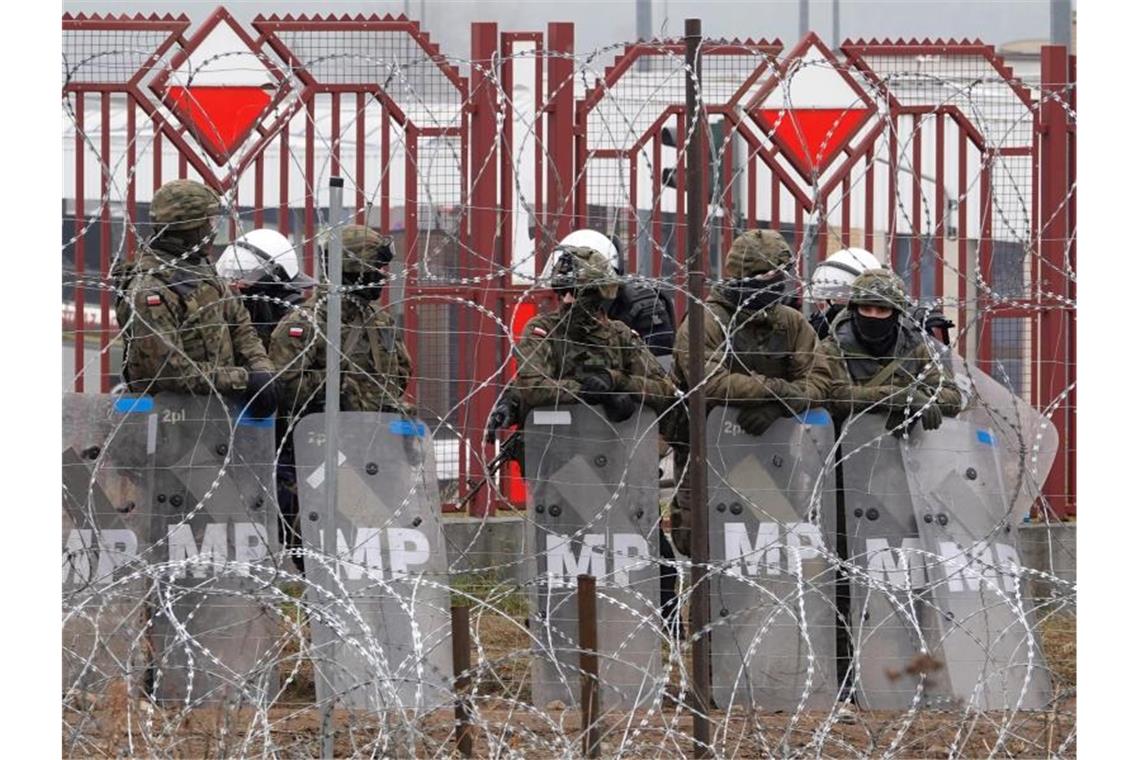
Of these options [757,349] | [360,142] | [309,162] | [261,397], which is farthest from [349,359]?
[309,162]

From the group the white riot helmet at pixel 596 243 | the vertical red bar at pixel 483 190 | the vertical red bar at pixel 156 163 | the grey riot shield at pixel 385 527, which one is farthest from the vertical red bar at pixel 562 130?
the grey riot shield at pixel 385 527

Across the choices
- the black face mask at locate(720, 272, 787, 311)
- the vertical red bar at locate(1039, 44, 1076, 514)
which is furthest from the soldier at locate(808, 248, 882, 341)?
the vertical red bar at locate(1039, 44, 1076, 514)

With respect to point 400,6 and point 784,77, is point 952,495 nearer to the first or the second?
point 784,77

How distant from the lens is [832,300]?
7.81 metres

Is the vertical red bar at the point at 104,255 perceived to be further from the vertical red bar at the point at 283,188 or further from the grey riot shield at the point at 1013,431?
the grey riot shield at the point at 1013,431

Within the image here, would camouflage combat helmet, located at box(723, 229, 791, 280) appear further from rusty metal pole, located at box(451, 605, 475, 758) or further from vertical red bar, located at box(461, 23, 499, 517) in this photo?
rusty metal pole, located at box(451, 605, 475, 758)

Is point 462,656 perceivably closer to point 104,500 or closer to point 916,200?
point 104,500

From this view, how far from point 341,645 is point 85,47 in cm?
403

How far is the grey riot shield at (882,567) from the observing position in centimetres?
719

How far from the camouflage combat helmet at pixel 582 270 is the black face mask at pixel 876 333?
35.2 inches

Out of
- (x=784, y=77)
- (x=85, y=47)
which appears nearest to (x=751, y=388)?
(x=784, y=77)

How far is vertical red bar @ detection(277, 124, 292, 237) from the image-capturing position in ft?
31.4

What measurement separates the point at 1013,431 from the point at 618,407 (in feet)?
4.90

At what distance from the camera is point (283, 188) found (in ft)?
32.0
